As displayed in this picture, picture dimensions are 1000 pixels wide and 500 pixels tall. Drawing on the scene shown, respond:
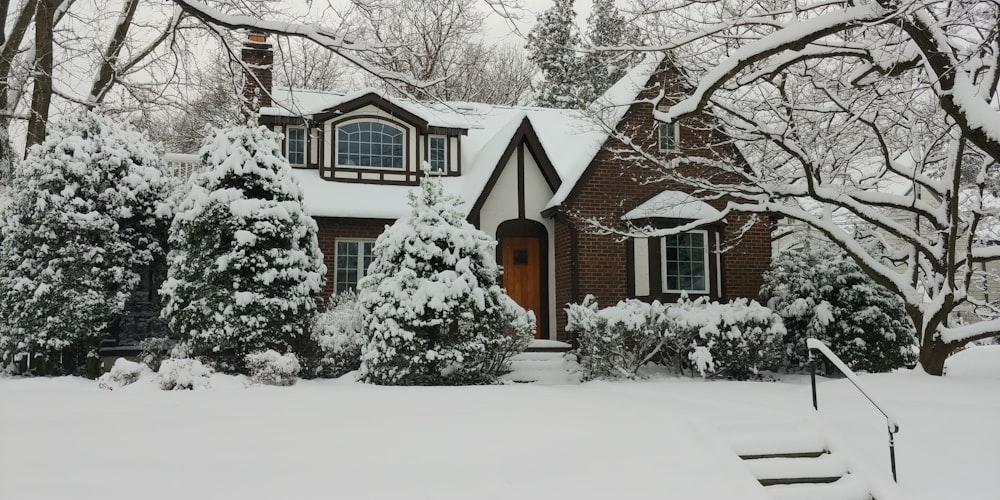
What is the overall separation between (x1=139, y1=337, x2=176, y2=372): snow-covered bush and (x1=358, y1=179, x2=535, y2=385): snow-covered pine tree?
138 inches

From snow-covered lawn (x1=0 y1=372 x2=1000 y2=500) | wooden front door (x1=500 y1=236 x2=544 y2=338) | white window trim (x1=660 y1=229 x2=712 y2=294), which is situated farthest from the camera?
wooden front door (x1=500 y1=236 x2=544 y2=338)

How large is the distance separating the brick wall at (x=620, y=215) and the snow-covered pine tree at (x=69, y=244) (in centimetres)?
805

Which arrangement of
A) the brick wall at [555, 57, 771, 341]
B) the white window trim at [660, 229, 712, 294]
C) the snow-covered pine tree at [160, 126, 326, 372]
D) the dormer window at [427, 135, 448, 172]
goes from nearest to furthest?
the snow-covered pine tree at [160, 126, 326, 372], the brick wall at [555, 57, 771, 341], the white window trim at [660, 229, 712, 294], the dormer window at [427, 135, 448, 172]

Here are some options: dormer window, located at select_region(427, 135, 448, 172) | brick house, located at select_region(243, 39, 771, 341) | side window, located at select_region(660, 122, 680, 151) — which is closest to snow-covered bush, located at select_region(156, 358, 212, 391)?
brick house, located at select_region(243, 39, 771, 341)

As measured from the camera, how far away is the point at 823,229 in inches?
510

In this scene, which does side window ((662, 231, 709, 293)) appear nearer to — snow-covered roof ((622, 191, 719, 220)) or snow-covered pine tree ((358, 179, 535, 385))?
snow-covered roof ((622, 191, 719, 220))

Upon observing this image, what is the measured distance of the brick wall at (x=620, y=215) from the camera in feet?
51.6

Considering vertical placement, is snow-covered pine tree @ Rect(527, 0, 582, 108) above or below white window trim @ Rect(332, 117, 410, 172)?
above

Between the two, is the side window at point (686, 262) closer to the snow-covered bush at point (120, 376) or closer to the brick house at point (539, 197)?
the brick house at point (539, 197)

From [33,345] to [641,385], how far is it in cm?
1013

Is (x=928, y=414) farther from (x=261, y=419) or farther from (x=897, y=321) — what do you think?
(x=261, y=419)

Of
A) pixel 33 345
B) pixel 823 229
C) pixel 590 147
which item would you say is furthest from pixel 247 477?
pixel 590 147

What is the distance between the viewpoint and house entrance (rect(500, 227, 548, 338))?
55.6 feet

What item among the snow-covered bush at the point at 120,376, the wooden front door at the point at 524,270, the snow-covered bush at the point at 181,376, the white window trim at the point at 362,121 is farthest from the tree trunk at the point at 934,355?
the snow-covered bush at the point at 120,376
